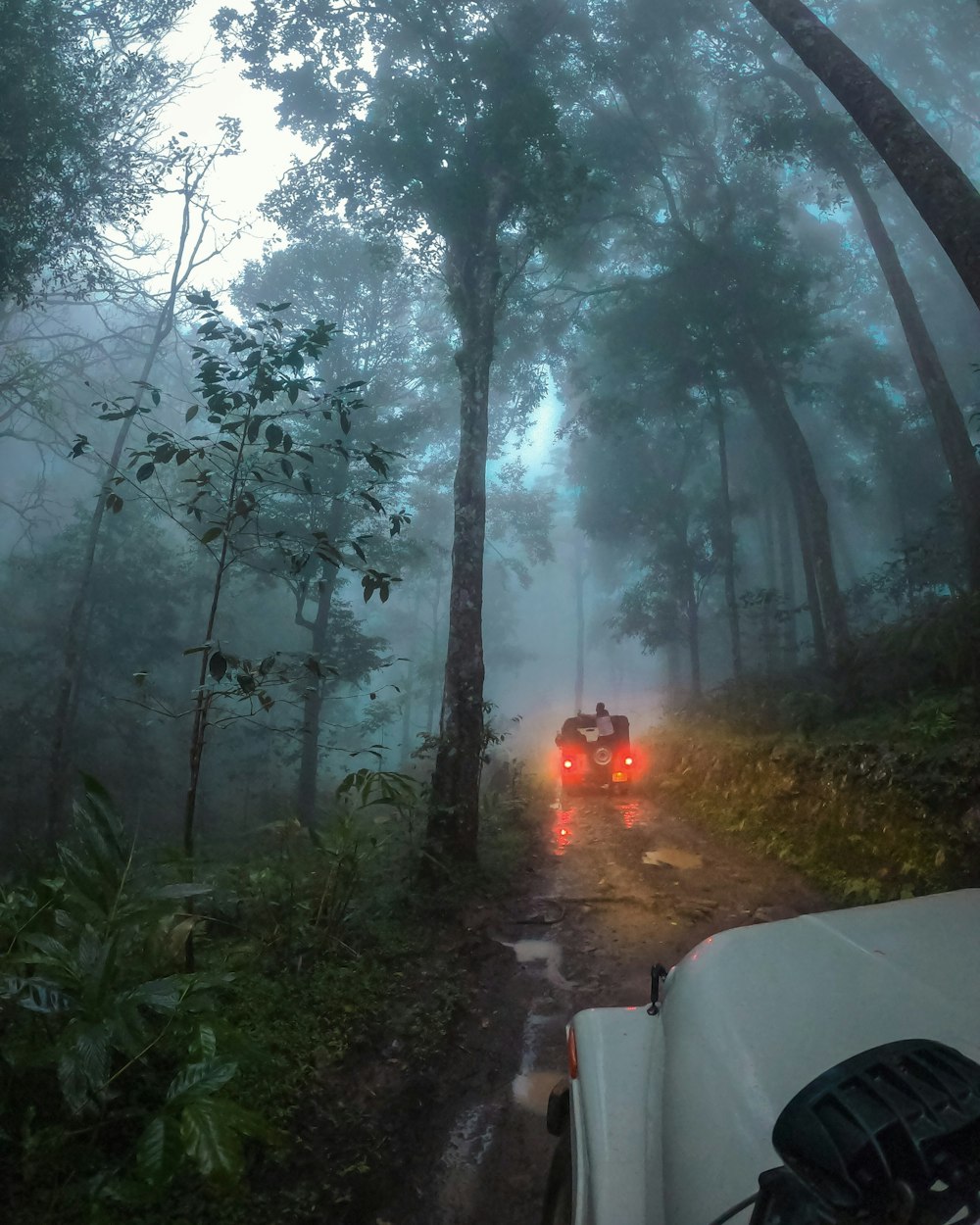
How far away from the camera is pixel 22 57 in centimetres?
1018

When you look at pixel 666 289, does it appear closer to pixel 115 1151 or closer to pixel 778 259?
pixel 778 259

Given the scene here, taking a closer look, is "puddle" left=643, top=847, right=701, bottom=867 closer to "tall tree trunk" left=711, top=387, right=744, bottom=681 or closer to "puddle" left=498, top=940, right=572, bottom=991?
"puddle" left=498, top=940, right=572, bottom=991

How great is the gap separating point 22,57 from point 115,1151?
14241mm

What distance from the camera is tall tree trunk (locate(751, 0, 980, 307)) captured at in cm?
602

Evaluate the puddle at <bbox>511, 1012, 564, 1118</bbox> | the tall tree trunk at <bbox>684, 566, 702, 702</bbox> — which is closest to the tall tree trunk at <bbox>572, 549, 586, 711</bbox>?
the tall tree trunk at <bbox>684, 566, 702, 702</bbox>

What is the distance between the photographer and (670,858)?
9062mm

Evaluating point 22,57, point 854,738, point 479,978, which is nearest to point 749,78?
point 22,57

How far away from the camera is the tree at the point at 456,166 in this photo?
882 cm

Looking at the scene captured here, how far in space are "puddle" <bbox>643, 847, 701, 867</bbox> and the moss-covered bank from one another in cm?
95

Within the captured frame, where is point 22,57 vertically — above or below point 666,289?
below

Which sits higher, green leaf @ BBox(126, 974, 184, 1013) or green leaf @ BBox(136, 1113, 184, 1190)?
green leaf @ BBox(126, 974, 184, 1013)

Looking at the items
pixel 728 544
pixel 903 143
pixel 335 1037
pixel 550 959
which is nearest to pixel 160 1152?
pixel 335 1037

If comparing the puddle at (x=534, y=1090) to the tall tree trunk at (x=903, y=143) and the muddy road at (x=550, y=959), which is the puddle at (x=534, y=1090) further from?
the tall tree trunk at (x=903, y=143)

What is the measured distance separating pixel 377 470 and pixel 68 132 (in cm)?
1075
